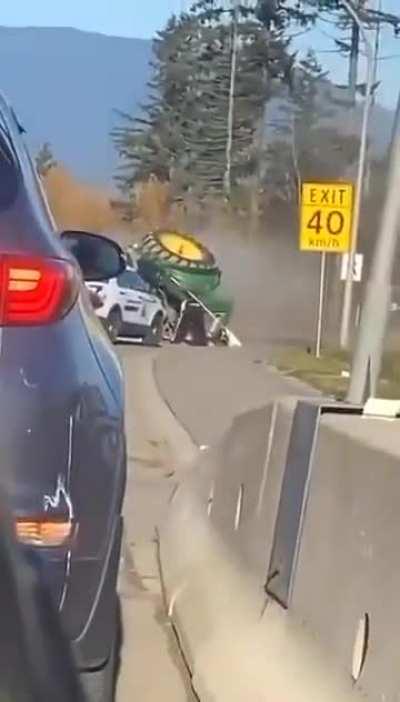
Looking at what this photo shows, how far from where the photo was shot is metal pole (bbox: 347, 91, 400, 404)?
1266 cm

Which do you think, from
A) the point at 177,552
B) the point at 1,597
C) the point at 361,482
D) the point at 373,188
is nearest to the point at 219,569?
the point at 177,552

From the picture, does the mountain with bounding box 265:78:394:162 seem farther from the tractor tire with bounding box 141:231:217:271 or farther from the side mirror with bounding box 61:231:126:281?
the side mirror with bounding box 61:231:126:281

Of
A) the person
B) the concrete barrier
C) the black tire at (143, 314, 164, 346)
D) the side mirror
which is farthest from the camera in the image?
the person

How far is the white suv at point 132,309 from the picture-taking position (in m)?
39.4

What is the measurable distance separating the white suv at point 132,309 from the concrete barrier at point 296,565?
3082 cm

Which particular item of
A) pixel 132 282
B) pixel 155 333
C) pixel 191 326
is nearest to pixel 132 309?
pixel 132 282

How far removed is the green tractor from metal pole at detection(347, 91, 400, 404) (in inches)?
1302

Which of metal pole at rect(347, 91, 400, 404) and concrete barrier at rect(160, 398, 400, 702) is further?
metal pole at rect(347, 91, 400, 404)

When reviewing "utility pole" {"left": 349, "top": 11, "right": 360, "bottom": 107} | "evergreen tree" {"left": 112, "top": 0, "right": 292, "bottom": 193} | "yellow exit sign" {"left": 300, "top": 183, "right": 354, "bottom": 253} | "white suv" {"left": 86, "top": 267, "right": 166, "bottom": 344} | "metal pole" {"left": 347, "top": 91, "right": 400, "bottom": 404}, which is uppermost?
"metal pole" {"left": 347, "top": 91, "right": 400, "bottom": 404}

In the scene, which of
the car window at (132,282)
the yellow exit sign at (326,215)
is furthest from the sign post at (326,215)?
the car window at (132,282)

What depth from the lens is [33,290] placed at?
15.7ft

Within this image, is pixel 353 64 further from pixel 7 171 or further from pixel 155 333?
pixel 7 171

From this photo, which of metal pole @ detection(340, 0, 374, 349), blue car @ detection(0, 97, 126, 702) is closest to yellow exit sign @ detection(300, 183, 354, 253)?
metal pole @ detection(340, 0, 374, 349)

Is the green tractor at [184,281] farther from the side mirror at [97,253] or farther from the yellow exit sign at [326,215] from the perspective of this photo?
the side mirror at [97,253]
